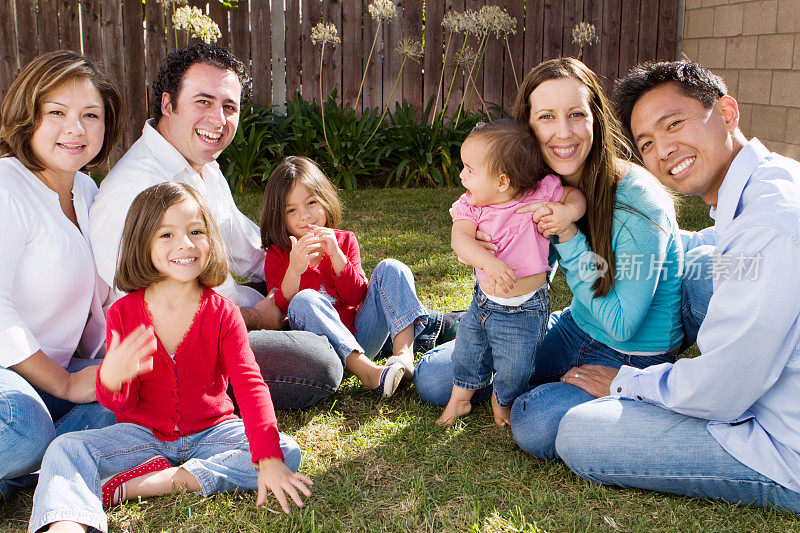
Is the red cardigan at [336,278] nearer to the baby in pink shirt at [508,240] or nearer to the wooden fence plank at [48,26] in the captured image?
the baby in pink shirt at [508,240]

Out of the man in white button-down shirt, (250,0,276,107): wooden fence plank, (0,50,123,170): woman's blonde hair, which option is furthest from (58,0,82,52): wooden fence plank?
(0,50,123,170): woman's blonde hair

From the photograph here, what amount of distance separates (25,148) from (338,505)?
5.39 ft

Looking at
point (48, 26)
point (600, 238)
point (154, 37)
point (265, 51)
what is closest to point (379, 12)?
point (265, 51)

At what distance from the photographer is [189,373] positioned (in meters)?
2.34

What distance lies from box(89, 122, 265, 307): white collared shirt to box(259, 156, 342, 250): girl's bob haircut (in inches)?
7.9

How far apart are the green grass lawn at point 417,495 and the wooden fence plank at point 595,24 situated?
6522mm

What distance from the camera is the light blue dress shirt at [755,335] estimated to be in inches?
75.7

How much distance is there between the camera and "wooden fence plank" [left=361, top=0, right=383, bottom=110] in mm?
7859

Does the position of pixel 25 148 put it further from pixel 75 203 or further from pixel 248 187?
pixel 248 187

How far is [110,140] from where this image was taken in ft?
9.29

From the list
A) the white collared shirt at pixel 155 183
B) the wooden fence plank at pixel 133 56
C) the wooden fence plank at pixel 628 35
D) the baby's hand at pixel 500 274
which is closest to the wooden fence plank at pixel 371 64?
the wooden fence plank at pixel 133 56

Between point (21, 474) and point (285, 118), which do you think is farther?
point (285, 118)

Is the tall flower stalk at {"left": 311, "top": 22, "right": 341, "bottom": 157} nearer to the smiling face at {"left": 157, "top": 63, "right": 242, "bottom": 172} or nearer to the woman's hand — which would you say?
the smiling face at {"left": 157, "top": 63, "right": 242, "bottom": 172}

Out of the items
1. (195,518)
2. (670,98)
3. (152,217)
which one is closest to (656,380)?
(670,98)
